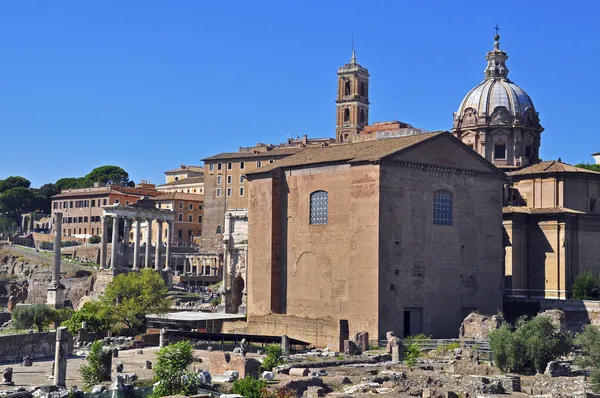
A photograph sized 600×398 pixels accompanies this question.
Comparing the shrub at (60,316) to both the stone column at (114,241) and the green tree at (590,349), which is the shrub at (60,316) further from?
the green tree at (590,349)

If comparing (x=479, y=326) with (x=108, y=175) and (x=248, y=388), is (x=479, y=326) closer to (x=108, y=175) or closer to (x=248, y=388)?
(x=248, y=388)

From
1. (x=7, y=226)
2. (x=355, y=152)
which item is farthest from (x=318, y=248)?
(x=7, y=226)

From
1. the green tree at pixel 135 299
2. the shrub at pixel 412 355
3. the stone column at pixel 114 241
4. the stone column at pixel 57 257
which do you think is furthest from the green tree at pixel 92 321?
the stone column at pixel 114 241

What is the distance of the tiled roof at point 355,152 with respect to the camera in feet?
141

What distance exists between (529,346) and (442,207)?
15459 millimetres

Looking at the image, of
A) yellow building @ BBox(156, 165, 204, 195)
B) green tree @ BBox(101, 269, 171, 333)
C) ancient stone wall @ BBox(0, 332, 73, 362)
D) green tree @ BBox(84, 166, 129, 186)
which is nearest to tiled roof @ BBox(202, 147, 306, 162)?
yellow building @ BBox(156, 165, 204, 195)

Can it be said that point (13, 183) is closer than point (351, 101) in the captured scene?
No

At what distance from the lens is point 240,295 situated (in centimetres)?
5438

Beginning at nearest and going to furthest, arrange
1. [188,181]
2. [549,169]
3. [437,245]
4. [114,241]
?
[437,245] < [549,169] < [114,241] < [188,181]

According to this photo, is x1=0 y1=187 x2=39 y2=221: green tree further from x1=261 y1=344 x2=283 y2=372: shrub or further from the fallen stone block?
the fallen stone block

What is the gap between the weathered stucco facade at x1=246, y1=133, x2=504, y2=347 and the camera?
1636 inches

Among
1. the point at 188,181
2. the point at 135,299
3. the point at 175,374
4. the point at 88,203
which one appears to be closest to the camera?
the point at 175,374

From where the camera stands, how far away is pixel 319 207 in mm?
45062

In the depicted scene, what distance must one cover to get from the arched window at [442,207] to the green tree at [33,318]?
2001 cm
